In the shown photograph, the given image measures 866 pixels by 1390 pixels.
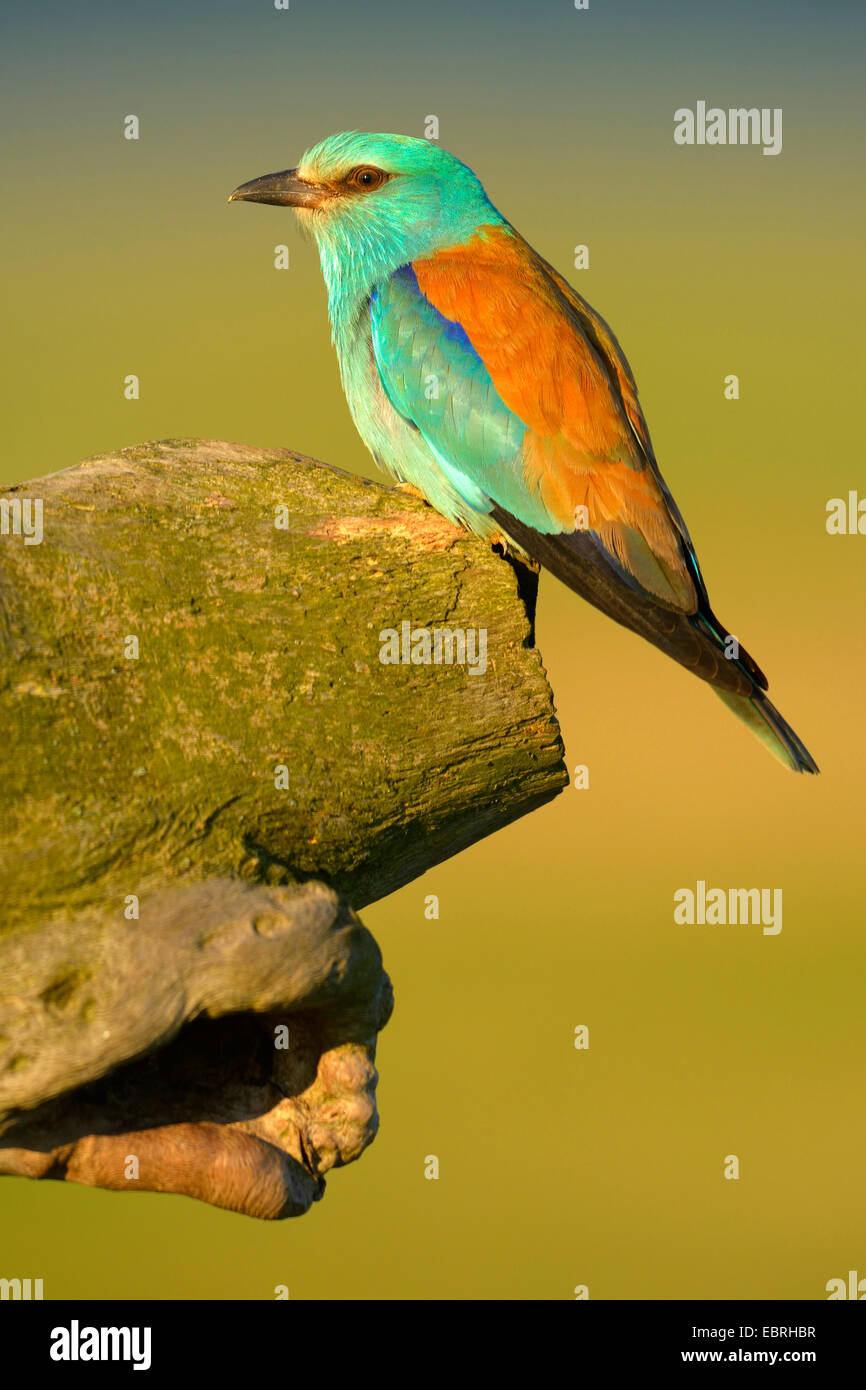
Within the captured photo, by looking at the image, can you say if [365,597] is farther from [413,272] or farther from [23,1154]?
[413,272]

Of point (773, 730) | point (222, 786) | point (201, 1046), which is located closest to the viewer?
point (222, 786)

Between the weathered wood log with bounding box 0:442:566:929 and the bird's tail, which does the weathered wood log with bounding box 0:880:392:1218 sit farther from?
the bird's tail

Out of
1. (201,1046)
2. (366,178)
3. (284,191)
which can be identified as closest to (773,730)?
(201,1046)

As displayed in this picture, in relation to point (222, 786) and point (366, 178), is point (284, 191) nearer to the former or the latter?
point (366, 178)

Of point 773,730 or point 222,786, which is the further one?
point 773,730

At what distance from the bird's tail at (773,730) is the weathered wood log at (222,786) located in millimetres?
715

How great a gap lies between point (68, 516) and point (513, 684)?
0.92 meters

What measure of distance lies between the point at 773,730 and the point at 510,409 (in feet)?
3.39

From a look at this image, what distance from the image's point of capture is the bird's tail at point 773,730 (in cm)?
315

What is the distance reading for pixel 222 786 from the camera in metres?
2.25

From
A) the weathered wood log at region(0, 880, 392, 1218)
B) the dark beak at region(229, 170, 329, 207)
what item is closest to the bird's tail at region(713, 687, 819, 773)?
the weathered wood log at region(0, 880, 392, 1218)

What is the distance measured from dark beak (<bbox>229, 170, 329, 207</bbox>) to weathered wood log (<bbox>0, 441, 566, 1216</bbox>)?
4.79ft

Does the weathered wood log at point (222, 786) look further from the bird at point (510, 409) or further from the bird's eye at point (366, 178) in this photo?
the bird's eye at point (366, 178)

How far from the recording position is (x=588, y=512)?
318cm
